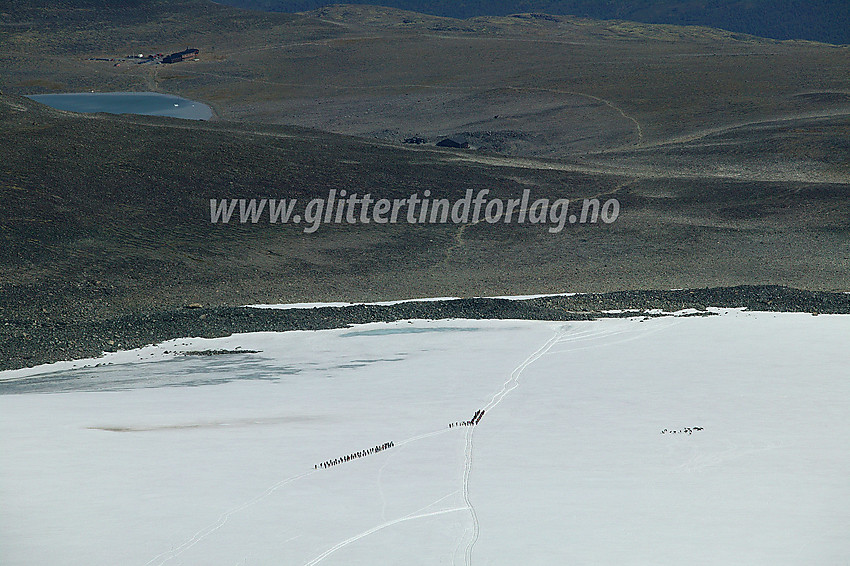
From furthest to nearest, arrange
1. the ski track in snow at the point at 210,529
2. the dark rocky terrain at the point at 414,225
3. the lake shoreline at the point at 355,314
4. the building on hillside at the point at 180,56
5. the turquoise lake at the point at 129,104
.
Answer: the building on hillside at the point at 180,56 < the turquoise lake at the point at 129,104 < the dark rocky terrain at the point at 414,225 < the lake shoreline at the point at 355,314 < the ski track in snow at the point at 210,529

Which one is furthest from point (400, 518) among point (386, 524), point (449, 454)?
point (449, 454)

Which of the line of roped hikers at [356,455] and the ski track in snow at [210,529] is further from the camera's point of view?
the line of roped hikers at [356,455]

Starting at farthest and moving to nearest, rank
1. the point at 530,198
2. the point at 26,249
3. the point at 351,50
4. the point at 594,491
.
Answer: the point at 351,50 → the point at 530,198 → the point at 26,249 → the point at 594,491

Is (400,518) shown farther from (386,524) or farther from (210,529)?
(210,529)

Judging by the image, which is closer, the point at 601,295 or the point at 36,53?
the point at 601,295

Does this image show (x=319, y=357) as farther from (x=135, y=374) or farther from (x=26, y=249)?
(x=26, y=249)

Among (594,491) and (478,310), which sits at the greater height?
(594,491)

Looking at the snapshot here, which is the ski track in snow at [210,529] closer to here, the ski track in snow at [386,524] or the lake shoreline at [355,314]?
the ski track in snow at [386,524]

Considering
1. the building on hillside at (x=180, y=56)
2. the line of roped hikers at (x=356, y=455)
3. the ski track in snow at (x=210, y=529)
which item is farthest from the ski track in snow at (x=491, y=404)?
the building on hillside at (x=180, y=56)

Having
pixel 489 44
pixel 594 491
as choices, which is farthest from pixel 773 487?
pixel 489 44
